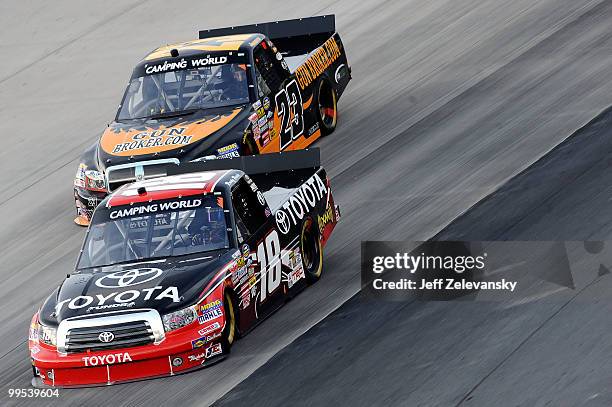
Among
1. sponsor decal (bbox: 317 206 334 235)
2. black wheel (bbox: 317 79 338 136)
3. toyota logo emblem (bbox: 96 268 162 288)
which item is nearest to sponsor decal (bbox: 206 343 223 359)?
toyota logo emblem (bbox: 96 268 162 288)

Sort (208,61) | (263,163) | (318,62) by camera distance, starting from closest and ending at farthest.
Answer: (263,163) → (208,61) → (318,62)

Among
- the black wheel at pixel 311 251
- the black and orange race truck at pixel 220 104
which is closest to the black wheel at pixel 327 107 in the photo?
the black and orange race truck at pixel 220 104

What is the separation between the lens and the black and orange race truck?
54.9 ft

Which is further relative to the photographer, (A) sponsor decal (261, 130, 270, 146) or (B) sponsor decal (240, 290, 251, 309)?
(A) sponsor decal (261, 130, 270, 146)

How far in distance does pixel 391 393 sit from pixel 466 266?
312 cm

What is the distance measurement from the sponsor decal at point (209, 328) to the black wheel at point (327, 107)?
780 cm

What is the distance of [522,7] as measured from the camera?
79.8ft

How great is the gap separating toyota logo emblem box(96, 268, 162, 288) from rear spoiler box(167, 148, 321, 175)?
2.49m

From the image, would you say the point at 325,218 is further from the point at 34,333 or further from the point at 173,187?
the point at 34,333

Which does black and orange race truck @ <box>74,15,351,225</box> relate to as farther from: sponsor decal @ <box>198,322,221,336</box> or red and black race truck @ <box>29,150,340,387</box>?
sponsor decal @ <box>198,322,221,336</box>

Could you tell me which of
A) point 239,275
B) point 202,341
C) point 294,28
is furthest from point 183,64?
point 202,341

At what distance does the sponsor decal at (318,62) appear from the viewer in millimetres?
18969

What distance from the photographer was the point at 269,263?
A: 43.4 ft

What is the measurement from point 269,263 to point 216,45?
588 centimetres
